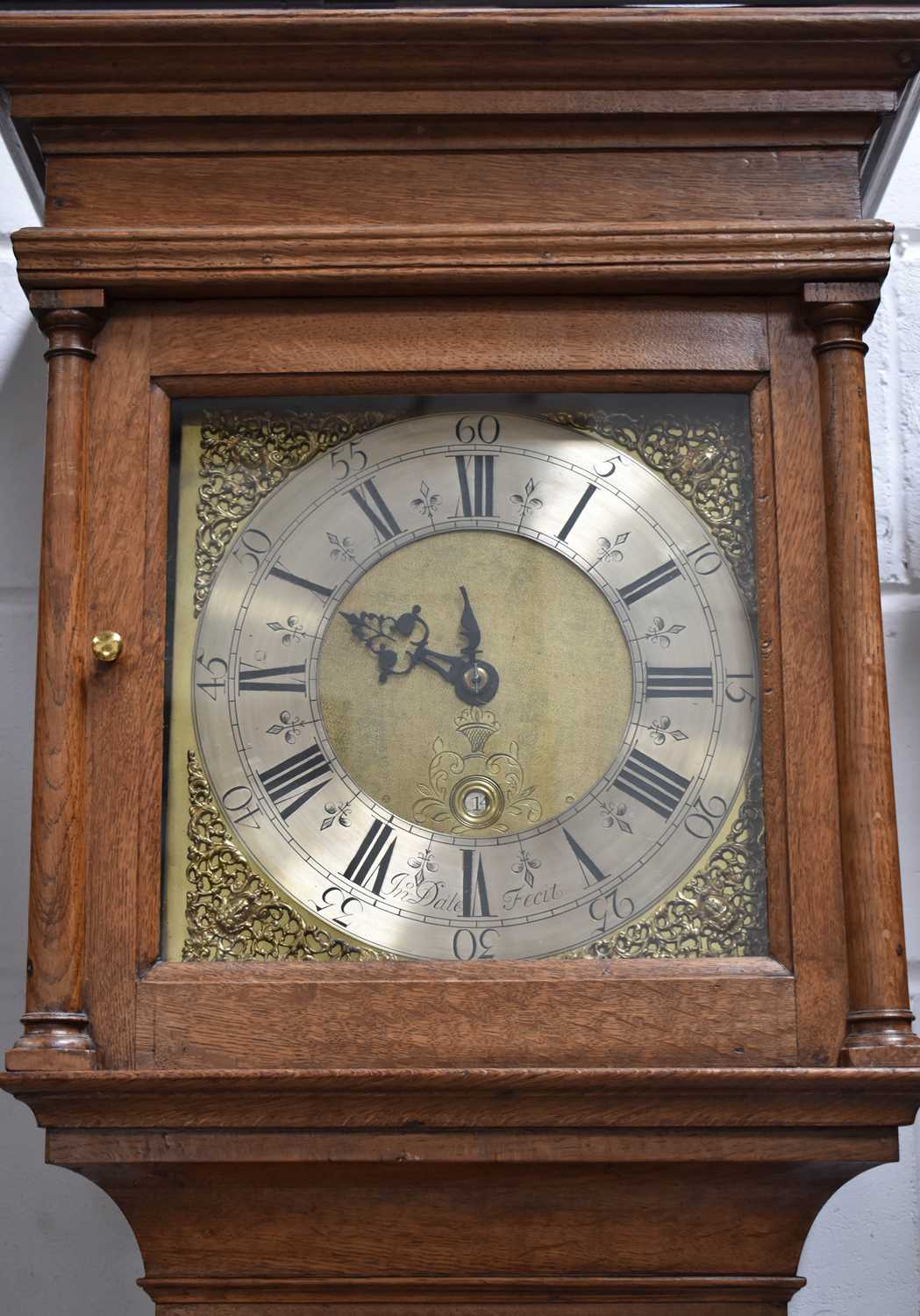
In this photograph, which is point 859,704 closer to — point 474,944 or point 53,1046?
point 474,944

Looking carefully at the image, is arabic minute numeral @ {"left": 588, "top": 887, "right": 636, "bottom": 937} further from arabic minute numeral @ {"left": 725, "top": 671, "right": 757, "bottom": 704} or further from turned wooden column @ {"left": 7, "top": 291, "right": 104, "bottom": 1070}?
turned wooden column @ {"left": 7, "top": 291, "right": 104, "bottom": 1070}

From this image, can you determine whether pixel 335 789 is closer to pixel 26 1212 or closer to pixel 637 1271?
pixel 637 1271

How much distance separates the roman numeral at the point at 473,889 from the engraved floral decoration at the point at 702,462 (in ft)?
0.79

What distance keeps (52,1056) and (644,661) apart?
1.41ft

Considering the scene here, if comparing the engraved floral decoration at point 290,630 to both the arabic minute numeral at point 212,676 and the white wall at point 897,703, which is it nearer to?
the arabic minute numeral at point 212,676

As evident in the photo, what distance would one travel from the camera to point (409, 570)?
1107 millimetres

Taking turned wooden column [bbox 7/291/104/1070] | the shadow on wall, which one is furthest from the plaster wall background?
turned wooden column [bbox 7/291/104/1070]

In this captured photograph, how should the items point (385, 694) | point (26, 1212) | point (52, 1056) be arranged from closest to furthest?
point (52, 1056) < point (385, 694) < point (26, 1212)

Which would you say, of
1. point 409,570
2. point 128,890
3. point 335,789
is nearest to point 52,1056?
point 128,890

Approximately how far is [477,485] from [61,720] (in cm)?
31

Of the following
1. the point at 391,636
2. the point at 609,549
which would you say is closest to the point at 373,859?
the point at 391,636

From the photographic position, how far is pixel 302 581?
Result: 111 cm

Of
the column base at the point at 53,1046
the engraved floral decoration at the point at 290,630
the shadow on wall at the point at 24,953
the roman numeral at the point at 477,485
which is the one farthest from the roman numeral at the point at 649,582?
the shadow on wall at the point at 24,953

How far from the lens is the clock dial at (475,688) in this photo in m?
1.06
